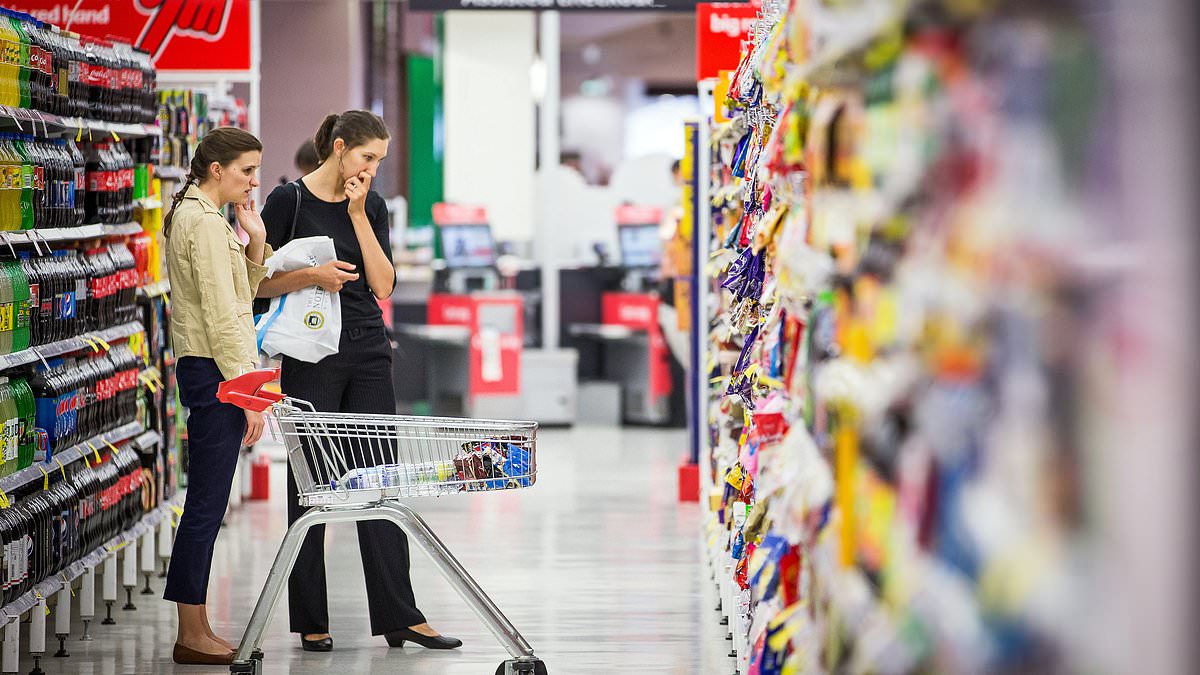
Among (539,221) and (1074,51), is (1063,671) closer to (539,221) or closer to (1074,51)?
(1074,51)

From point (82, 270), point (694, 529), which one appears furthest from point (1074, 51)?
point (694, 529)

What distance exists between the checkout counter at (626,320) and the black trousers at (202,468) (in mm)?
7107

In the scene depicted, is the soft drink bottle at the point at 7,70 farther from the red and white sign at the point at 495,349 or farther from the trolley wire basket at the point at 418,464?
the red and white sign at the point at 495,349

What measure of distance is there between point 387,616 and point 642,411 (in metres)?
6.99

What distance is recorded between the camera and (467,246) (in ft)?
38.6

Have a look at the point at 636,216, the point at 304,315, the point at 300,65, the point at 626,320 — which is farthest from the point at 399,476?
the point at 300,65

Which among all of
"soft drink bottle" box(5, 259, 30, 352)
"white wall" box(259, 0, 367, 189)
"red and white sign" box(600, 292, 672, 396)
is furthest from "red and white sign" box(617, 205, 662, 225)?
"soft drink bottle" box(5, 259, 30, 352)

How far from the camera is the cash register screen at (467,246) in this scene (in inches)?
462

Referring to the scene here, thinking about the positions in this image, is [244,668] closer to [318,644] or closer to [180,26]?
[318,644]

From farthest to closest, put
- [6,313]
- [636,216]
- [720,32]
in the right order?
1. [636,216]
2. [720,32]
3. [6,313]

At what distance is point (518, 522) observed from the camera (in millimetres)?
7395

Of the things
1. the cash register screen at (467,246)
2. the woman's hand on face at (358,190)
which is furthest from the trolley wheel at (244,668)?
the cash register screen at (467,246)

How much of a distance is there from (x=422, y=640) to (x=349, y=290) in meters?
1.13

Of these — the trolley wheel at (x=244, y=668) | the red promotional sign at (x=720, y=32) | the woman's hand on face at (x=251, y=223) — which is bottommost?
the trolley wheel at (x=244, y=668)
